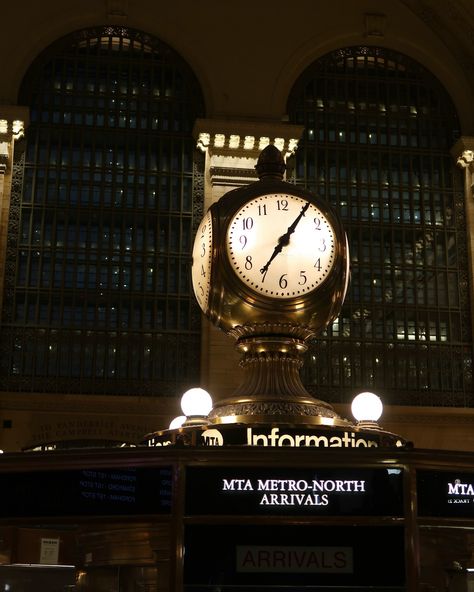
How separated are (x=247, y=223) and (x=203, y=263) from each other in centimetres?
22

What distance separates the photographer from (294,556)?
5.55 ft

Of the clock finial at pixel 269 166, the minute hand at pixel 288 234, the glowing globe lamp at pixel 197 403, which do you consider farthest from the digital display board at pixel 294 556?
the clock finial at pixel 269 166

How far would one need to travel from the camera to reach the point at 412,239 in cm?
1886

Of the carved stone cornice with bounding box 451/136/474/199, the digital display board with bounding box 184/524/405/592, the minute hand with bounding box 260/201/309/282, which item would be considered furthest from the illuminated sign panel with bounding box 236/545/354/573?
the carved stone cornice with bounding box 451/136/474/199

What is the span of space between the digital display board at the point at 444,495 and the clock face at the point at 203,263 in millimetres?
904

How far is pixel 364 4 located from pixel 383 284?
5.66m

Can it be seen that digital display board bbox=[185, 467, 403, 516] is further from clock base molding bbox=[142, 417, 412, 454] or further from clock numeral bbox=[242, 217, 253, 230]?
clock numeral bbox=[242, 217, 253, 230]

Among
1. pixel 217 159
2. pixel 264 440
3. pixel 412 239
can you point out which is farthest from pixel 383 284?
pixel 264 440

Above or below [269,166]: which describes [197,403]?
below

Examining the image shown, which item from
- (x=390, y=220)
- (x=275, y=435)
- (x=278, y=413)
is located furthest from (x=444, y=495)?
(x=390, y=220)

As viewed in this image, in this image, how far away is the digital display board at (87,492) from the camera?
1.70m

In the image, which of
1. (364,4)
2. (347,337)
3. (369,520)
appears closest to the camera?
(369,520)

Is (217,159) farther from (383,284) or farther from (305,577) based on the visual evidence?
(305,577)

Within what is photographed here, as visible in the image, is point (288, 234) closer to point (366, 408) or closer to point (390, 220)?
point (366, 408)
